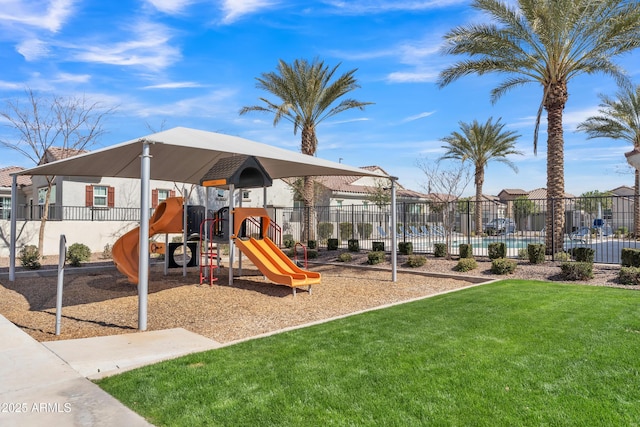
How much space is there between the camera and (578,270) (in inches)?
407

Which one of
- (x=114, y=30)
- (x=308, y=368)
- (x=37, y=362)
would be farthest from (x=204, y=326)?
(x=114, y=30)

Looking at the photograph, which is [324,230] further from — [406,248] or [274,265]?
[274,265]

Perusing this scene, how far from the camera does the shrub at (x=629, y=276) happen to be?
9.59 metres

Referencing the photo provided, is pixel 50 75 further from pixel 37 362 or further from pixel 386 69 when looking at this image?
pixel 37 362

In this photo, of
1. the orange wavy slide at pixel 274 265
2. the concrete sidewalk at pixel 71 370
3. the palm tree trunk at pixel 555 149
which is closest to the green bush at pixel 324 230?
the palm tree trunk at pixel 555 149

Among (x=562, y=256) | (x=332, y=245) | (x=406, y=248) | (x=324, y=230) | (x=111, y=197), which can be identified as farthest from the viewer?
(x=324, y=230)

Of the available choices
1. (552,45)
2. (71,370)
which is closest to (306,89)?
(552,45)

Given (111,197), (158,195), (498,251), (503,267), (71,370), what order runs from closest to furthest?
(71,370) → (503,267) → (498,251) → (111,197) → (158,195)

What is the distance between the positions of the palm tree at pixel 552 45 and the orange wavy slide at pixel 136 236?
34.1ft

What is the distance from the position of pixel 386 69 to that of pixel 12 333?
10.6m

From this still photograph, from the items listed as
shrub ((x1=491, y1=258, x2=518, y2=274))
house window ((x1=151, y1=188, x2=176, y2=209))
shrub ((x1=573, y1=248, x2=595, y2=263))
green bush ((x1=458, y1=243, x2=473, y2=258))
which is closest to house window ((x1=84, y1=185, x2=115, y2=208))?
house window ((x1=151, y1=188, x2=176, y2=209))

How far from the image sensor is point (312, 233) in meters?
21.0

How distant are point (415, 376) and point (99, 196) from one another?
21.4 meters

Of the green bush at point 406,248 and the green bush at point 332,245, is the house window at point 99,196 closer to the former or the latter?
the green bush at point 332,245
